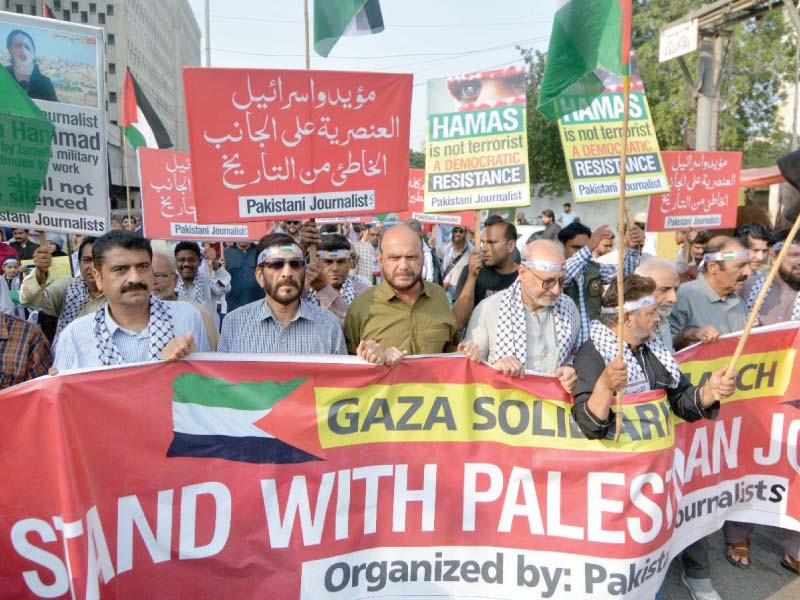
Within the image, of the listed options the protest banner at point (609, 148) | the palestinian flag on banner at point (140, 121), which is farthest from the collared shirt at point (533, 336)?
the palestinian flag on banner at point (140, 121)

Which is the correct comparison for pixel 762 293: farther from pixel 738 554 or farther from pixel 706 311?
pixel 738 554

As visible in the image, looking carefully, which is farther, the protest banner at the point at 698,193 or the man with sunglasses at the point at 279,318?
the protest banner at the point at 698,193

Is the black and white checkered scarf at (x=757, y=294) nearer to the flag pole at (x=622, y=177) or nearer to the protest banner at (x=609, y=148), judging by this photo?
the protest banner at (x=609, y=148)

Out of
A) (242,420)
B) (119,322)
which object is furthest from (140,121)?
(242,420)

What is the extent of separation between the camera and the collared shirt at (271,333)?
3525 millimetres

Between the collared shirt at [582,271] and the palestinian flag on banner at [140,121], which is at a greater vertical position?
the palestinian flag on banner at [140,121]

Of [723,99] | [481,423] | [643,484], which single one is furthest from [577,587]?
[723,99]

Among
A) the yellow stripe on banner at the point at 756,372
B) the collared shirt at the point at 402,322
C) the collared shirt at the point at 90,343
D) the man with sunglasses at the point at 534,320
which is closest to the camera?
the collared shirt at the point at 90,343

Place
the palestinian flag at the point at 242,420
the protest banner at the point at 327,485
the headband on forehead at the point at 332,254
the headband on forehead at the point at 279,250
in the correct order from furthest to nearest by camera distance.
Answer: the headband on forehead at the point at 332,254, the headband on forehead at the point at 279,250, the palestinian flag at the point at 242,420, the protest banner at the point at 327,485

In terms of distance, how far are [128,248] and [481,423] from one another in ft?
5.81

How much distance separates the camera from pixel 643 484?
123 inches

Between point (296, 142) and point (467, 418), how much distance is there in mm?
1759

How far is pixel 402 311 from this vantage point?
3830 millimetres

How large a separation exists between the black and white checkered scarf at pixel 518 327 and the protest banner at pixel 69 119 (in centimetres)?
242
